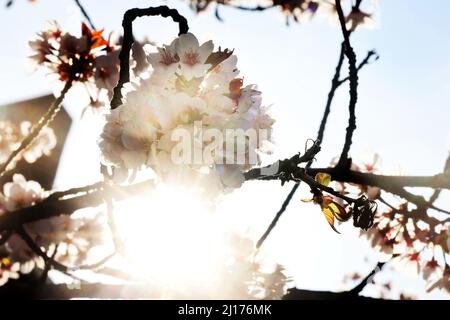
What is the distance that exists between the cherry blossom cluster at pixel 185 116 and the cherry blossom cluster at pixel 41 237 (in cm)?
303

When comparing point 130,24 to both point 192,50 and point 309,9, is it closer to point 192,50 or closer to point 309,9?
point 192,50

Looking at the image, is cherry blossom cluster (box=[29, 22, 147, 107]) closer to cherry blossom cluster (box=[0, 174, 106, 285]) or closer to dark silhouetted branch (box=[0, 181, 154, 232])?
dark silhouetted branch (box=[0, 181, 154, 232])

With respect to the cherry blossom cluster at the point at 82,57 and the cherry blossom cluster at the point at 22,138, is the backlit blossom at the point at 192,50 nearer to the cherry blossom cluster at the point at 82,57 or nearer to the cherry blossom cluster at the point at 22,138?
the cherry blossom cluster at the point at 82,57

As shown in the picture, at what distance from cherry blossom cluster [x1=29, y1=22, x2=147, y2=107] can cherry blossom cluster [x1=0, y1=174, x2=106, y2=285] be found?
1.47 metres

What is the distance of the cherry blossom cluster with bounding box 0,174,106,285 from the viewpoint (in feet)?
12.2

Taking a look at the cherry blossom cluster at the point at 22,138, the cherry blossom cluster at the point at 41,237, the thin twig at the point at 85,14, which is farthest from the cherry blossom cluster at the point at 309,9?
the cherry blossom cluster at the point at 22,138

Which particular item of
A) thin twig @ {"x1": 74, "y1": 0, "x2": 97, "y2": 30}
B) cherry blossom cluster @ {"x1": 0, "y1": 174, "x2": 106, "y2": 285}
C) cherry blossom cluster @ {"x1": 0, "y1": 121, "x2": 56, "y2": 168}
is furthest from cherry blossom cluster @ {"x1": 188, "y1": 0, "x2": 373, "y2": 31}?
cherry blossom cluster @ {"x1": 0, "y1": 121, "x2": 56, "y2": 168}

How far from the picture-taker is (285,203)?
291 cm

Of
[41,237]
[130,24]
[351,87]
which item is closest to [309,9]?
[351,87]

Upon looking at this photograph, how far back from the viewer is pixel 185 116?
1.02m

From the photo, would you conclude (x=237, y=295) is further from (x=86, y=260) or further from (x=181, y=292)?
(x=86, y=260)

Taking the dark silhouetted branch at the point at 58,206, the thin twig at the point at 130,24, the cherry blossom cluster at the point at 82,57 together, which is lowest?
the dark silhouetted branch at the point at 58,206

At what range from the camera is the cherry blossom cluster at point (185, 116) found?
1.03m
